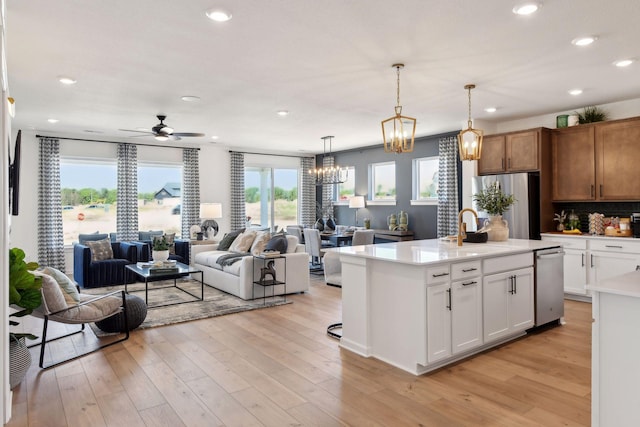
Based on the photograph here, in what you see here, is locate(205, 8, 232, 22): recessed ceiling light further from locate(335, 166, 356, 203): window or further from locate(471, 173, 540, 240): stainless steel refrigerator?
locate(335, 166, 356, 203): window

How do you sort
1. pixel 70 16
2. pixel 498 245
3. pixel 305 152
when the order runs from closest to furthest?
pixel 70 16 < pixel 498 245 < pixel 305 152

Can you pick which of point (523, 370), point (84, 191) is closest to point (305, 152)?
point (84, 191)

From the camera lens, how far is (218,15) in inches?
113

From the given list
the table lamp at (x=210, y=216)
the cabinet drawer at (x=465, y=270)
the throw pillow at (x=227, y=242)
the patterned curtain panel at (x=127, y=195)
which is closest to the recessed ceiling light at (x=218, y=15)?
the cabinet drawer at (x=465, y=270)

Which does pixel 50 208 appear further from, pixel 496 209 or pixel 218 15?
pixel 496 209

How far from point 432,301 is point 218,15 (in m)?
2.57

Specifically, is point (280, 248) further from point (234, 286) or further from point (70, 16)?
point (70, 16)

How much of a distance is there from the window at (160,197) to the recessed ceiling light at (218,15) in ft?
20.7

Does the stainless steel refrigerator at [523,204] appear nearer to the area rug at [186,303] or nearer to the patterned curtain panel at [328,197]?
the area rug at [186,303]

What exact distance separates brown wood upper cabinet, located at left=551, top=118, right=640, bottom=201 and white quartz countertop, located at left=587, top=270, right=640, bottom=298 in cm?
370

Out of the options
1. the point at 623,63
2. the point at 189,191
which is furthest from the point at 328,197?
the point at 623,63

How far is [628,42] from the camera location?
11.3 feet

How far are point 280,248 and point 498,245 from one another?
114 inches

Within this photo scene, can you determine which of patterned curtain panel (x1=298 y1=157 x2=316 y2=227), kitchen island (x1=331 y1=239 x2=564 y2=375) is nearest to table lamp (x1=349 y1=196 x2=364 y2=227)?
patterned curtain panel (x1=298 y1=157 x2=316 y2=227)
